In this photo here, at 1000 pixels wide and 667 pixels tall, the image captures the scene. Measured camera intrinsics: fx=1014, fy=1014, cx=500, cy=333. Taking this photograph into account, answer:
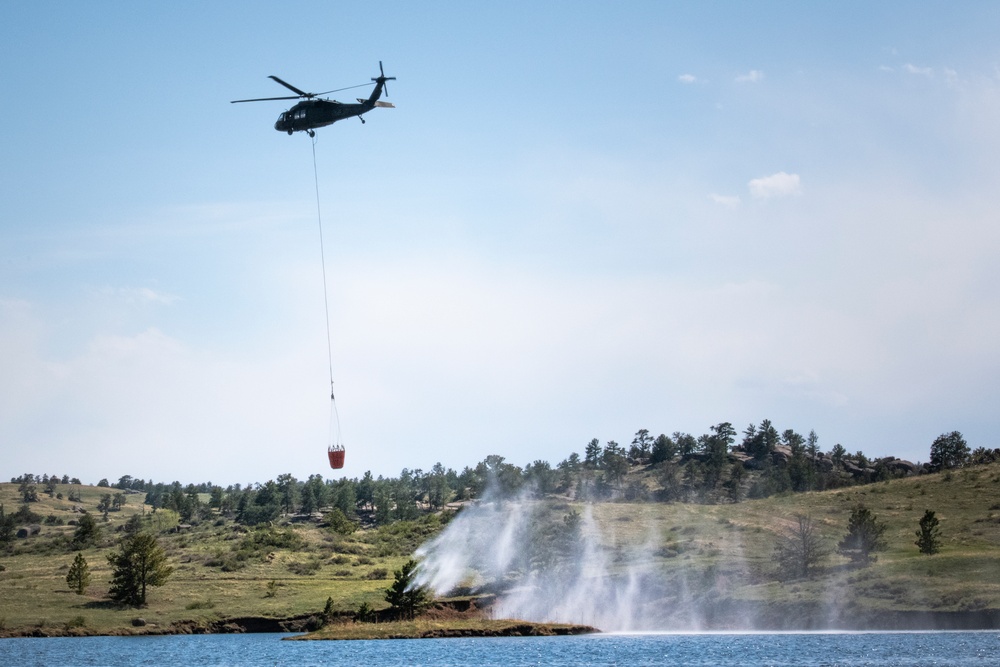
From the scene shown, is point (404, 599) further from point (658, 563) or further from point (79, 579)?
point (79, 579)

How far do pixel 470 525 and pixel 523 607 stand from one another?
4471cm

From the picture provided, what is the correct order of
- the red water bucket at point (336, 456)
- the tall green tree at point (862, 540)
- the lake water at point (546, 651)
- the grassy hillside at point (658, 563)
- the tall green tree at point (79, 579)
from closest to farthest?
1. the red water bucket at point (336, 456)
2. the lake water at point (546, 651)
3. the grassy hillside at point (658, 563)
4. the tall green tree at point (862, 540)
5. the tall green tree at point (79, 579)

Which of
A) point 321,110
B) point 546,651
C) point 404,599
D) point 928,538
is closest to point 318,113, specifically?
point 321,110

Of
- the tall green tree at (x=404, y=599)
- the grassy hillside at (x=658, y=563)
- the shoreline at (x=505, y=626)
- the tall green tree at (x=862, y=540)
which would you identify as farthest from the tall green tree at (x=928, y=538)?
the tall green tree at (x=404, y=599)

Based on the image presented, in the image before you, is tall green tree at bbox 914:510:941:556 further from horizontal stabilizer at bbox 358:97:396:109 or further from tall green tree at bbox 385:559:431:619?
horizontal stabilizer at bbox 358:97:396:109

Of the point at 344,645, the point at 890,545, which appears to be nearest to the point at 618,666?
the point at 344,645

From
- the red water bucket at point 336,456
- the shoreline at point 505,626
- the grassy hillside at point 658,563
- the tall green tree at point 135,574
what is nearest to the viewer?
the red water bucket at point 336,456

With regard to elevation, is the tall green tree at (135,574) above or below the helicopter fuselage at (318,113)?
below

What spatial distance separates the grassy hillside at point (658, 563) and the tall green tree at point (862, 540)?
180cm

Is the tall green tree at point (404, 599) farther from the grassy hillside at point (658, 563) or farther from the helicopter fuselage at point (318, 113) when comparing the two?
the helicopter fuselage at point (318, 113)

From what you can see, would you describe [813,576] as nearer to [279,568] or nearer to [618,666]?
[618,666]

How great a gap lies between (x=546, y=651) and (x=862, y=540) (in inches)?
1901

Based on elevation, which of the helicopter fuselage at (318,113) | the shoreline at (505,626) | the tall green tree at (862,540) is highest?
the helicopter fuselage at (318,113)

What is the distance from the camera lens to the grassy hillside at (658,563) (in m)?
101
